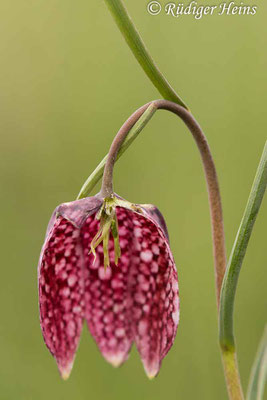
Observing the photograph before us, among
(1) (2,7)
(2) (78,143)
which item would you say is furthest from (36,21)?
(2) (78,143)

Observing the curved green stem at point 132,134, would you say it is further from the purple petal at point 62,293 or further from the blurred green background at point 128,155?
the blurred green background at point 128,155

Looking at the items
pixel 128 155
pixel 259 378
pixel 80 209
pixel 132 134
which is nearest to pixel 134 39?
pixel 132 134

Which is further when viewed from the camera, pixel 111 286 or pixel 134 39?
pixel 111 286

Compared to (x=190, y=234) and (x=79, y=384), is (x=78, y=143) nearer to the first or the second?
(x=190, y=234)

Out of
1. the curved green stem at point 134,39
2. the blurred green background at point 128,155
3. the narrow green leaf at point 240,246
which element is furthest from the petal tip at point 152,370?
the blurred green background at point 128,155

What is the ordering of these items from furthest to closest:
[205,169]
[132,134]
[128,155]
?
1. [128,155]
2. [205,169]
3. [132,134]

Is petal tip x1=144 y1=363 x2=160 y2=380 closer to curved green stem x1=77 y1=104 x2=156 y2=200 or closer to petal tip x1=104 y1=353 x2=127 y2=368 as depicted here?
petal tip x1=104 y1=353 x2=127 y2=368

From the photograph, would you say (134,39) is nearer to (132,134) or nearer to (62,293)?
(132,134)
